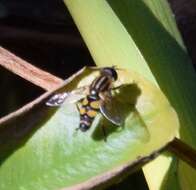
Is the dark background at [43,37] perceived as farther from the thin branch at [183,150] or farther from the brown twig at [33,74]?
the thin branch at [183,150]

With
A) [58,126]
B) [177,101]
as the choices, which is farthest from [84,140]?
[177,101]

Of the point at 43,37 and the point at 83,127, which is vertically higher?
the point at 83,127

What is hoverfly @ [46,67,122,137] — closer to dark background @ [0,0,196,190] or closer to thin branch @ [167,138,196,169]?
thin branch @ [167,138,196,169]

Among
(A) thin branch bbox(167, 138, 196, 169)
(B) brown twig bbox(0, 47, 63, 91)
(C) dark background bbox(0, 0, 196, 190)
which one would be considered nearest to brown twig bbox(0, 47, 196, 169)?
(B) brown twig bbox(0, 47, 63, 91)

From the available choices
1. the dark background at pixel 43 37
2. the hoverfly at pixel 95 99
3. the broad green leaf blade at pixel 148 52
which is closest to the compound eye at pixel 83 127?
the hoverfly at pixel 95 99

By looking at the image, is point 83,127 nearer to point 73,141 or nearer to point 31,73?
point 73,141

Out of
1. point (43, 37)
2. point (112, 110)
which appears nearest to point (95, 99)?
point (112, 110)
